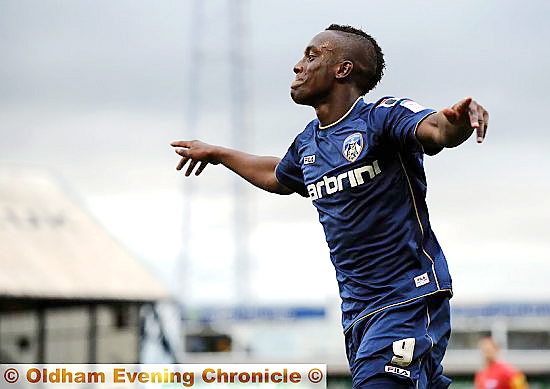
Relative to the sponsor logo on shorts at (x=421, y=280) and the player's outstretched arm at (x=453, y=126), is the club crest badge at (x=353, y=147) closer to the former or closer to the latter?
the player's outstretched arm at (x=453, y=126)

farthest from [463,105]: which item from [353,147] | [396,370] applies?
[396,370]

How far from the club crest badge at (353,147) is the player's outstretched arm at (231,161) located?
26.9 inches

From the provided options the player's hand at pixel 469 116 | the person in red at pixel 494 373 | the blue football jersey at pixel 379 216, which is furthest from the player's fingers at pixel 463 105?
the person in red at pixel 494 373

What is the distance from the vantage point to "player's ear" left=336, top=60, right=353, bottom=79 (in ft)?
14.6

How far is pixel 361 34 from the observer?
458 cm

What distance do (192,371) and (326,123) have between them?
6.54 ft

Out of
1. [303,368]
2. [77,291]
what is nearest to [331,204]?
[303,368]

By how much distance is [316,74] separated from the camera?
4453 millimetres

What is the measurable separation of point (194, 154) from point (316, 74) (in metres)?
0.87

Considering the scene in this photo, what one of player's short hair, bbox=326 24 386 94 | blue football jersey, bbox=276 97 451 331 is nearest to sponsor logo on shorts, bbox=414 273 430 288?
blue football jersey, bbox=276 97 451 331

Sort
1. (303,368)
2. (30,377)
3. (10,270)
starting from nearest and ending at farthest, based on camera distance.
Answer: (303,368)
(30,377)
(10,270)

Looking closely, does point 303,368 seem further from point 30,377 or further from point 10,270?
point 10,270

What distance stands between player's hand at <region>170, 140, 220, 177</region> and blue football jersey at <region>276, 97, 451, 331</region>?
0.87 metres

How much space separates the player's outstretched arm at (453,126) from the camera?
3.76 m
